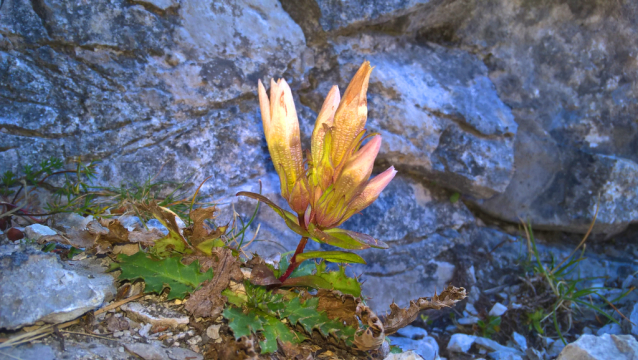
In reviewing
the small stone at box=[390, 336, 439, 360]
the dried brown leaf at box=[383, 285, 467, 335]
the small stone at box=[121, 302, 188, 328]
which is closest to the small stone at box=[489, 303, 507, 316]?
the small stone at box=[390, 336, 439, 360]

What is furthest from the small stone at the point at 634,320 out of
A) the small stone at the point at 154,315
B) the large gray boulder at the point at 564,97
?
the small stone at the point at 154,315

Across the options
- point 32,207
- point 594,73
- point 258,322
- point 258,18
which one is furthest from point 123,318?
point 594,73

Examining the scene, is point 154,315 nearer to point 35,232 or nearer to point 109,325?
point 109,325

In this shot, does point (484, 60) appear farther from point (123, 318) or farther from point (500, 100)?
point (123, 318)

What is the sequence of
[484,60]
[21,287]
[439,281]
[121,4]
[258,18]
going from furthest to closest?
[484,60] < [439,281] < [258,18] < [121,4] < [21,287]

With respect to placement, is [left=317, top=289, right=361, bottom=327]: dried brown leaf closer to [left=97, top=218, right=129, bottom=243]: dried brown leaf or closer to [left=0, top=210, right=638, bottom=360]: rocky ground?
[left=0, top=210, right=638, bottom=360]: rocky ground

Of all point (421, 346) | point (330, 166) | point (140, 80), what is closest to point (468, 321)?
point (421, 346)
